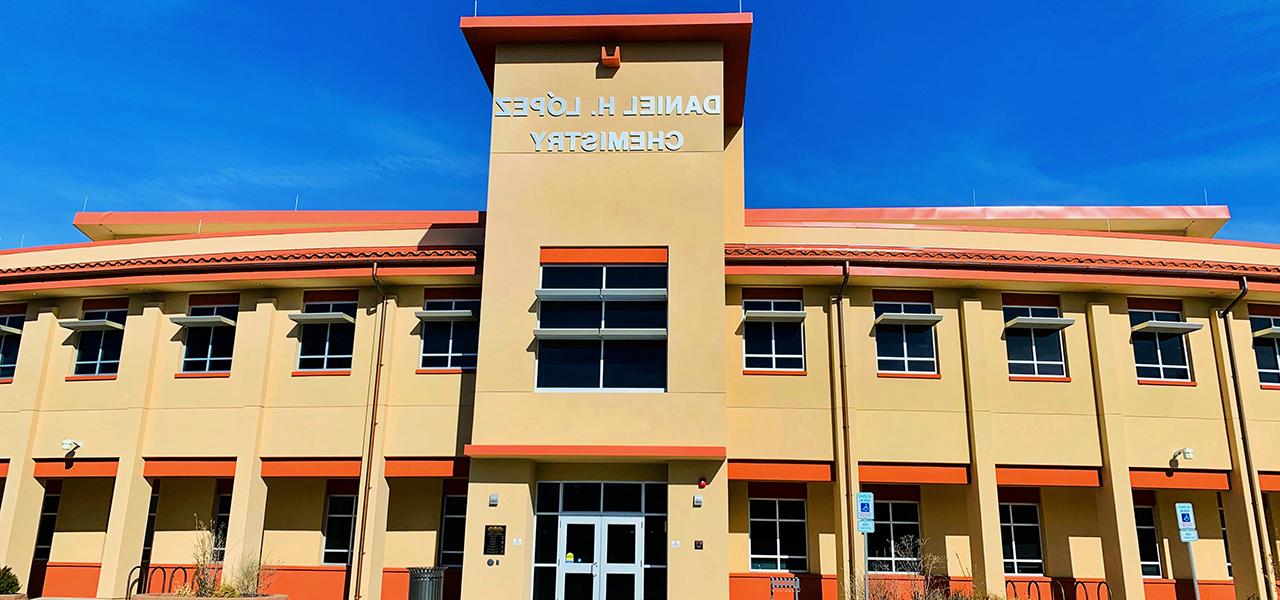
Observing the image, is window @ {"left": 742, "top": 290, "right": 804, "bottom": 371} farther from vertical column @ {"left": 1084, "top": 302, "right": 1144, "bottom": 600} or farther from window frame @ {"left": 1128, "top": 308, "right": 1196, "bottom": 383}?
window frame @ {"left": 1128, "top": 308, "right": 1196, "bottom": 383}

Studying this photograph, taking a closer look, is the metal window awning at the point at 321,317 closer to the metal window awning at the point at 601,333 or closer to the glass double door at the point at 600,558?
the metal window awning at the point at 601,333

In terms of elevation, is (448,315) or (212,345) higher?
(448,315)

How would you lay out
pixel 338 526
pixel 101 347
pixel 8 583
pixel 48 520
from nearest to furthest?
pixel 8 583 < pixel 338 526 < pixel 101 347 < pixel 48 520

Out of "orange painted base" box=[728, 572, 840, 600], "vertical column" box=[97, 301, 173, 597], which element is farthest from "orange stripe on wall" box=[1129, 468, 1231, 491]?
"vertical column" box=[97, 301, 173, 597]

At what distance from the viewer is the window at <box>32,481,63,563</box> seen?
1995cm

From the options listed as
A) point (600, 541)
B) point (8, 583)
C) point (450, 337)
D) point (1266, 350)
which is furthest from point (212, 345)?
point (1266, 350)

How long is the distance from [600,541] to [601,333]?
406 cm

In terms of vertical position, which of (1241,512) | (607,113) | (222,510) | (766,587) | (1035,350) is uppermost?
(607,113)

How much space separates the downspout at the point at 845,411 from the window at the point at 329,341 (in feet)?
34.1

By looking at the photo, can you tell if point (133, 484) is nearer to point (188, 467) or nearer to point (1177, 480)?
point (188, 467)

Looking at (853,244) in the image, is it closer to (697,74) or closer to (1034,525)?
(697,74)

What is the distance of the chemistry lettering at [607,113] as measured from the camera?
18.6 meters

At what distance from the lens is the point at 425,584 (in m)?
17.3

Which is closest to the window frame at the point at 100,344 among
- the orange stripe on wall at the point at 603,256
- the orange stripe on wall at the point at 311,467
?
the orange stripe on wall at the point at 311,467
